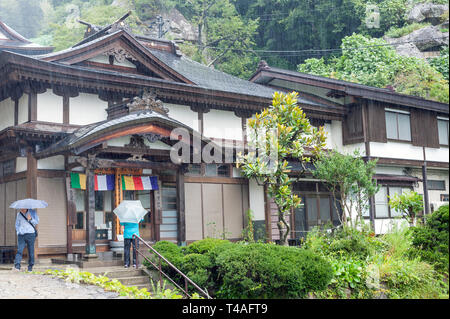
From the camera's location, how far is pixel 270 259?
1106 cm

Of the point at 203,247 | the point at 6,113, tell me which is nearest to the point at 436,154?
the point at 203,247

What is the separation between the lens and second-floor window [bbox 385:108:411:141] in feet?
80.1

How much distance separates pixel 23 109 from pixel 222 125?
7276 mm

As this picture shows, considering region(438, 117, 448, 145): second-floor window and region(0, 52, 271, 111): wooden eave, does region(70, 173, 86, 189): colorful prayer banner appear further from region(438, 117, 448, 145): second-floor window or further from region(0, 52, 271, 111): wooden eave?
region(438, 117, 448, 145): second-floor window

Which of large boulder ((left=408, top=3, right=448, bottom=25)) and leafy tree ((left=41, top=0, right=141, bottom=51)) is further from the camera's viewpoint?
leafy tree ((left=41, top=0, right=141, bottom=51))

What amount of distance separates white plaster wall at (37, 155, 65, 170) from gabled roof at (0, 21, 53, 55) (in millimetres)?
19696

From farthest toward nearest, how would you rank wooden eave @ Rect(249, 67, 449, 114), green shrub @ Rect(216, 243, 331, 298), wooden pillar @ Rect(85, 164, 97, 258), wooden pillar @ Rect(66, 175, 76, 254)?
wooden eave @ Rect(249, 67, 449, 114)
wooden pillar @ Rect(66, 175, 76, 254)
wooden pillar @ Rect(85, 164, 97, 258)
green shrub @ Rect(216, 243, 331, 298)

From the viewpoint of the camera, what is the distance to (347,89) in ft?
74.8

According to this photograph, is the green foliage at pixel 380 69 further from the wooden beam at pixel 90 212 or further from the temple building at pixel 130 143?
the wooden beam at pixel 90 212

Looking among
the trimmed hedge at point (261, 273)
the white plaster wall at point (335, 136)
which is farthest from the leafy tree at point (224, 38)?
the trimmed hedge at point (261, 273)

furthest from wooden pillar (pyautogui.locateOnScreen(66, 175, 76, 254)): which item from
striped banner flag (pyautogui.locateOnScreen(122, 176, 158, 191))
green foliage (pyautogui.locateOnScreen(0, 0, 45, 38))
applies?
green foliage (pyautogui.locateOnScreen(0, 0, 45, 38))
